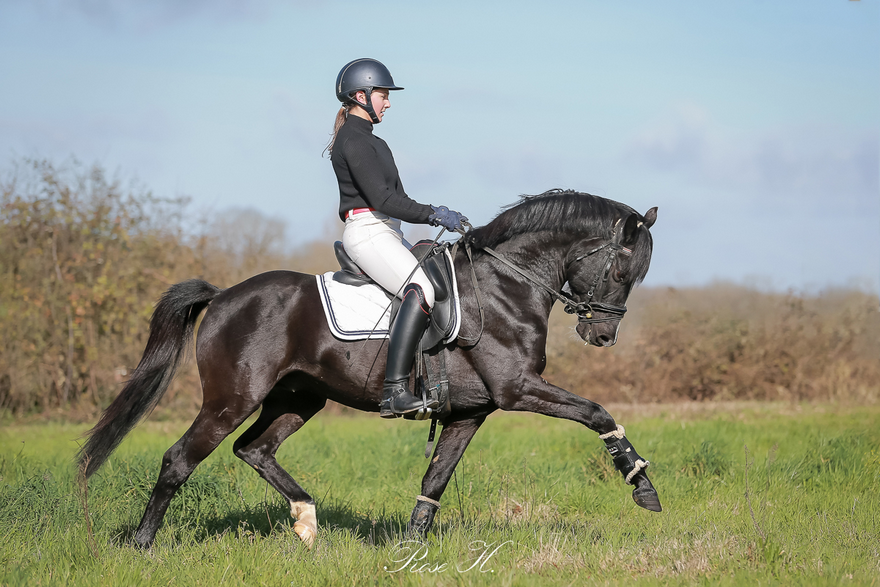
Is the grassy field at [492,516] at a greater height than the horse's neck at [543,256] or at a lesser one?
lesser

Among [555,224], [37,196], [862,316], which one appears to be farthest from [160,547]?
[862,316]

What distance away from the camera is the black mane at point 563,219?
5273 mm

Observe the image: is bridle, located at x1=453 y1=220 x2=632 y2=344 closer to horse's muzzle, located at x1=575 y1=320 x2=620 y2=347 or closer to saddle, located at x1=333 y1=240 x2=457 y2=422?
horse's muzzle, located at x1=575 y1=320 x2=620 y2=347

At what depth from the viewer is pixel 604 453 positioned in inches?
310

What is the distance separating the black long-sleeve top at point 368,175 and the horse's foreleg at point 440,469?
156 cm

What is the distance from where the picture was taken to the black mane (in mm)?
5273

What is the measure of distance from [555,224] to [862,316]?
12.7 m

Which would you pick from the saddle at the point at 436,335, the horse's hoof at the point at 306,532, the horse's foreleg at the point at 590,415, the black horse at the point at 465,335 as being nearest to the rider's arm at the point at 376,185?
the saddle at the point at 436,335

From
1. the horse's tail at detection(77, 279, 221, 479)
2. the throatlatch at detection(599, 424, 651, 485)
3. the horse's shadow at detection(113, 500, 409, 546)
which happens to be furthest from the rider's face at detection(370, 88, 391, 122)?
the horse's shadow at detection(113, 500, 409, 546)

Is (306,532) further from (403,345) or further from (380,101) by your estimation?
(380,101)

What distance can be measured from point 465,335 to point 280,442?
73.8 inches

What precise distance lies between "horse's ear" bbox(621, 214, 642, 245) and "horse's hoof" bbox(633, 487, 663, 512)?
5.53 feet

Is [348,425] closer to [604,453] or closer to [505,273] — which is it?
[604,453]

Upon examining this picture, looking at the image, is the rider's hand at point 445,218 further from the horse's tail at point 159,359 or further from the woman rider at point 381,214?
the horse's tail at point 159,359
